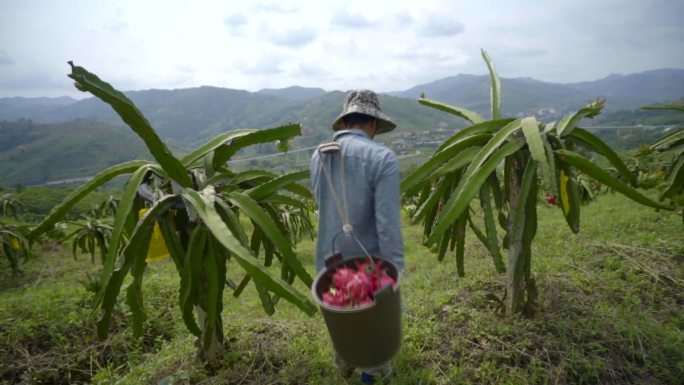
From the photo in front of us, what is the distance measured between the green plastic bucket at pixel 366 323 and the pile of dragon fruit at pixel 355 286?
0.16 feet

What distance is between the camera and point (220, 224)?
5.65 ft

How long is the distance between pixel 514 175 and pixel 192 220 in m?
2.04

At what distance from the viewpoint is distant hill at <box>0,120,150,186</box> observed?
238 ft

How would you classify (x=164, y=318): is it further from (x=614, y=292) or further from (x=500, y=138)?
(x=614, y=292)

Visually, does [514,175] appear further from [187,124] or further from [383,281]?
[187,124]

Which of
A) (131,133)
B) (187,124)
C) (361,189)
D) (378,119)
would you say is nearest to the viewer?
(361,189)

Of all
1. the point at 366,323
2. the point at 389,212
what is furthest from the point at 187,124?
the point at 366,323

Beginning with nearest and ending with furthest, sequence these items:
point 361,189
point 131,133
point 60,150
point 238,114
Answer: point 361,189 → point 60,150 → point 131,133 → point 238,114

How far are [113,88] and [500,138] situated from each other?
206 centimetres

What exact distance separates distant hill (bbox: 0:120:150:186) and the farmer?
3260 inches

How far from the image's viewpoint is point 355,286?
1.65 m

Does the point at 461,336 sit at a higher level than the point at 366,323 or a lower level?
lower

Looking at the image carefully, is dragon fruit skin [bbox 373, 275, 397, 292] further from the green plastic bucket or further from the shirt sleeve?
the shirt sleeve

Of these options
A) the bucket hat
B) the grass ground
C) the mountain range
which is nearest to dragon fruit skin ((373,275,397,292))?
the grass ground
